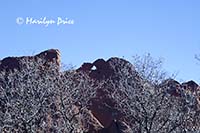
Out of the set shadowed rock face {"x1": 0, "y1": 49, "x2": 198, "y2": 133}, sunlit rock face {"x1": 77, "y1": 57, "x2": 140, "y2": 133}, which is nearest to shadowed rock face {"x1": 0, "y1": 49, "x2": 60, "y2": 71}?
shadowed rock face {"x1": 0, "y1": 49, "x2": 198, "y2": 133}

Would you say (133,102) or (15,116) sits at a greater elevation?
(133,102)

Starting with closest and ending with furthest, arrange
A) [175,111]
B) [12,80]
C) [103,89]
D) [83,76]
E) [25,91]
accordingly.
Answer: [175,111] → [25,91] → [12,80] → [83,76] → [103,89]

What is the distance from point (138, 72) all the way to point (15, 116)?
25.7 feet

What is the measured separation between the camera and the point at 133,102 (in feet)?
92.2

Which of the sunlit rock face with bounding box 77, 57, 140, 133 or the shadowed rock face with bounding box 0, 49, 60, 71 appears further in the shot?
the shadowed rock face with bounding box 0, 49, 60, 71

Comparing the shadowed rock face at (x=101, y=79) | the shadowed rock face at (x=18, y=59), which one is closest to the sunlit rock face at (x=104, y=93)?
the shadowed rock face at (x=101, y=79)

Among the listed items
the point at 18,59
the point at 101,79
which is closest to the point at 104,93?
the point at 101,79

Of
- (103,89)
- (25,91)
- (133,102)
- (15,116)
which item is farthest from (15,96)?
(103,89)

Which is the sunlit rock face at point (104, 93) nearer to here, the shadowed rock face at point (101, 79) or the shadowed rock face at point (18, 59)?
the shadowed rock face at point (101, 79)

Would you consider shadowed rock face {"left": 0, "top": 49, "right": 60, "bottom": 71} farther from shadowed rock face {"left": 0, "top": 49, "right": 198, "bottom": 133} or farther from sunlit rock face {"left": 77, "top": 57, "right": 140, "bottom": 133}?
sunlit rock face {"left": 77, "top": 57, "right": 140, "bottom": 133}

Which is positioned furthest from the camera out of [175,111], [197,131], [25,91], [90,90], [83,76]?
[83,76]

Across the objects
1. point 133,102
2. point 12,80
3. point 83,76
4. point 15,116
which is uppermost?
point 83,76

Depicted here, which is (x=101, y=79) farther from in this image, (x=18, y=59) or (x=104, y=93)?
(x=18, y=59)

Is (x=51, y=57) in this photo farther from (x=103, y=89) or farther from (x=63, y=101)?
(x=63, y=101)
